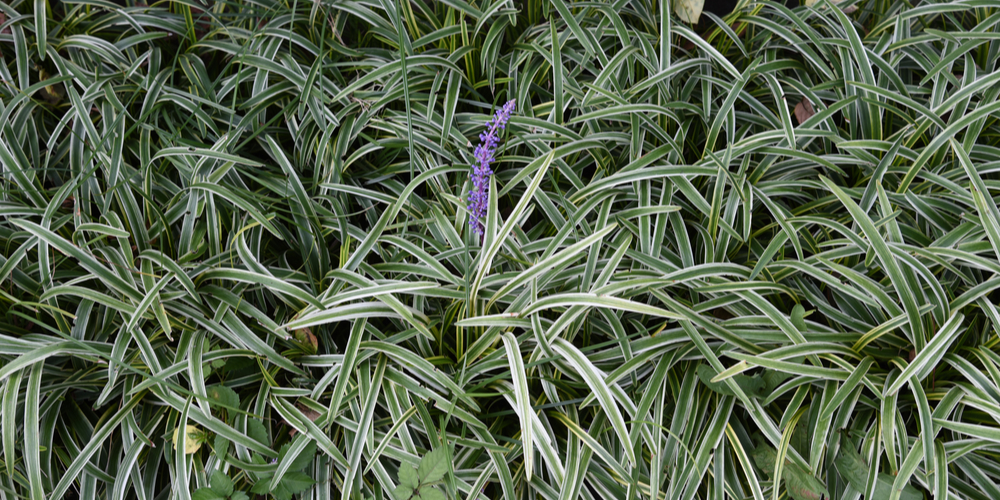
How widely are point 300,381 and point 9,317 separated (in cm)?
79

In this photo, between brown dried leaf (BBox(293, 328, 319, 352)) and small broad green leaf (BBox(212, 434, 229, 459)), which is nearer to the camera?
small broad green leaf (BBox(212, 434, 229, 459))

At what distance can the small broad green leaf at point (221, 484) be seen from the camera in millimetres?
1316

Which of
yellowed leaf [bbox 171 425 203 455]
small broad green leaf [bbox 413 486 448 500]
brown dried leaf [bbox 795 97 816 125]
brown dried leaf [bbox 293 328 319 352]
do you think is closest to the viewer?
small broad green leaf [bbox 413 486 448 500]

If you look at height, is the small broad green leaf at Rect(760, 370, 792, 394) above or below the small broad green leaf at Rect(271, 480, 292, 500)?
above

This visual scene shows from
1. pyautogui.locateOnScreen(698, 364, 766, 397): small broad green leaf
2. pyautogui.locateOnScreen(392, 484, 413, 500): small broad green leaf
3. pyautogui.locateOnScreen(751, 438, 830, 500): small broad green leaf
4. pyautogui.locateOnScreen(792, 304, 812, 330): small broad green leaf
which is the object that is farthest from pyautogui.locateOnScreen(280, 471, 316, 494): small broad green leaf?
pyautogui.locateOnScreen(792, 304, 812, 330): small broad green leaf

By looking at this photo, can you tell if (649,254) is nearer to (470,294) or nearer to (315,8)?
(470,294)

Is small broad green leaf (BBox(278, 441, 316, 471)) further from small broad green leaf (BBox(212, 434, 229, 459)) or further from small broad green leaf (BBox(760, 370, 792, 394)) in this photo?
small broad green leaf (BBox(760, 370, 792, 394))

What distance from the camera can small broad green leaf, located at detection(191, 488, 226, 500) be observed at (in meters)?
1.30

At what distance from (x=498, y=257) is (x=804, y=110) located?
1.16 metres

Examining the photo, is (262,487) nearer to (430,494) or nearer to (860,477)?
(430,494)

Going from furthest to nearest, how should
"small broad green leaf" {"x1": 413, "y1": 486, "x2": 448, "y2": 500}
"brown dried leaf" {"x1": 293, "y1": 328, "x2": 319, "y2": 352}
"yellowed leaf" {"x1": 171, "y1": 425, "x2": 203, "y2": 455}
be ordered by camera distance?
"brown dried leaf" {"x1": 293, "y1": 328, "x2": 319, "y2": 352} → "yellowed leaf" {"x1": 171, "y1": 425, "x2": 203, "y2": 455} → "small broad green leaf" {"x1": 413, "y1": 486, "x2": 448, "y2": 500}

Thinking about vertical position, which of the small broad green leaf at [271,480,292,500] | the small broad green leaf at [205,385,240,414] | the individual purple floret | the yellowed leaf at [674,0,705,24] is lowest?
the small broad green leaf at [271,480,292,500]

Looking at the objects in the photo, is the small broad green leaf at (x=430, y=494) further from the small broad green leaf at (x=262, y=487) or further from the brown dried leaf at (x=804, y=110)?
the brown dried leaf at (x=804, y=110)

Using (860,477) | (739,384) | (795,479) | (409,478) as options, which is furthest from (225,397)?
(860,477)
